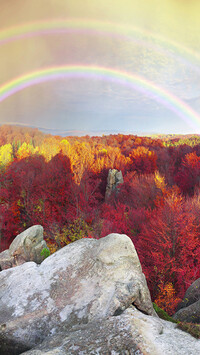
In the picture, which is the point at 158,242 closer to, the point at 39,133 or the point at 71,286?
the point at 71,286

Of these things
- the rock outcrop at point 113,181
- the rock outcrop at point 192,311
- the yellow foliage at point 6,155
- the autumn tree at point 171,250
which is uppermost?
the yellow foliage at point 6,155

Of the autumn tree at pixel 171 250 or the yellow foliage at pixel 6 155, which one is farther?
A: the yellow foliage at pixel 6 155

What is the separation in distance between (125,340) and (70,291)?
2956mm

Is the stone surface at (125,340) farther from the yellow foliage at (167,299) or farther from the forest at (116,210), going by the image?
the forest at (116,210)

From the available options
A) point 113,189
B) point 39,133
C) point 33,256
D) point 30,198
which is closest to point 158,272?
point 33,256

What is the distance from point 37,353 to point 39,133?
7707 centimetres

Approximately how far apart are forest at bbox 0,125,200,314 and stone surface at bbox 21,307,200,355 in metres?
13.8

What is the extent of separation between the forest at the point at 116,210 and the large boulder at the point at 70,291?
483 inches

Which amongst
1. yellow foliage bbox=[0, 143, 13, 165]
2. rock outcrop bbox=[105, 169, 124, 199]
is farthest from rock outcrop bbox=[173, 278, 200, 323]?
yellow foliage bbox=[0, 143, 13, 165]

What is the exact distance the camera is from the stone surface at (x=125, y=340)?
438cm

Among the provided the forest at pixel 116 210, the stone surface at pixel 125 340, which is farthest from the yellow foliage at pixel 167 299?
the stone surface at pixel 125 340

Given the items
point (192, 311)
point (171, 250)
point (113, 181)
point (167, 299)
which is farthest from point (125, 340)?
point (113, 181)

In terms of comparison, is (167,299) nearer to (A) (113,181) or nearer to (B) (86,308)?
(B) (86,308)

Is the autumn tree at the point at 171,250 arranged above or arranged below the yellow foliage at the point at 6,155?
below
